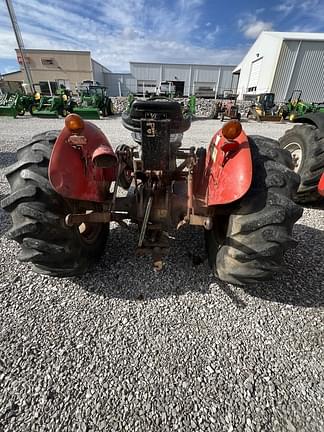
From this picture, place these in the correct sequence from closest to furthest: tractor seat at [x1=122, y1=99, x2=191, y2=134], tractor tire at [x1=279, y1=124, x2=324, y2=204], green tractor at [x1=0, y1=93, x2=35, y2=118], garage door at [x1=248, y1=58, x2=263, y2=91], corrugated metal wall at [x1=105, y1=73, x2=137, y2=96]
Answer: tractor seat at [x1=122, y1=99, x2=191, y2=134], tractor tire at [x1=279, y1=124, x2=324, y2=204], green tractor at [x1=0, y1=93, x2=35, y2=118], garage door at [x1=248, y1=58, x2=263, y2=91], corrugated metal wall at [x1=105, y1=73, x2=137, y2=96]

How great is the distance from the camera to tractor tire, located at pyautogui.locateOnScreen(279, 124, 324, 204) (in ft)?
9.36

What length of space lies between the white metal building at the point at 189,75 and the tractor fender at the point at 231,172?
38.5 m

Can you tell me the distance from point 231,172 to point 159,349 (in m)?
1.26

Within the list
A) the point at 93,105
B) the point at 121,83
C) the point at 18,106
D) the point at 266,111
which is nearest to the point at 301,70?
the point at 266,111

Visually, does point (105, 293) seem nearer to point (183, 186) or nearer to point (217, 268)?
point (217, 268)

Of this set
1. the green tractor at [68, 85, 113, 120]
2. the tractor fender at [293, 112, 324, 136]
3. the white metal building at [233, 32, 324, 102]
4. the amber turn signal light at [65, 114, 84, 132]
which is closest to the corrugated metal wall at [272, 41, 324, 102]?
the white metal building at [233, 32, 324, 102]

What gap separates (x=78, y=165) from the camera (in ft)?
5.43

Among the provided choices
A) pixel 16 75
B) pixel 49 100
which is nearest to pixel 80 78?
pixel 16 75

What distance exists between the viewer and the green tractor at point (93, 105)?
12922 millimetres

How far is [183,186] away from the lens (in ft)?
8.20

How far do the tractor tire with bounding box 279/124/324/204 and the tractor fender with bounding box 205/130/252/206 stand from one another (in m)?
1.80

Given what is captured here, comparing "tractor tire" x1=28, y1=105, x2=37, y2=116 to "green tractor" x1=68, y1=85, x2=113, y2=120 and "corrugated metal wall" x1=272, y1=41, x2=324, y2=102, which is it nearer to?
"green tractor" x1=68, y1=85, x2=113, y2=120

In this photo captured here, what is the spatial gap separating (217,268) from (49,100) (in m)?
15.4

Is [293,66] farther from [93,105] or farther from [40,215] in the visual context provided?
[40,215]
